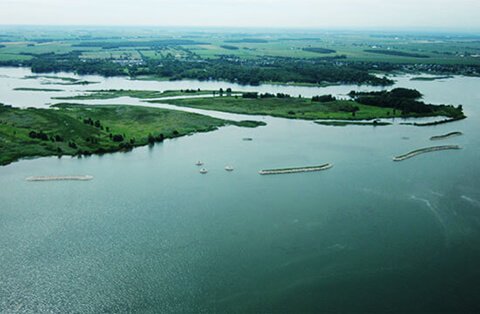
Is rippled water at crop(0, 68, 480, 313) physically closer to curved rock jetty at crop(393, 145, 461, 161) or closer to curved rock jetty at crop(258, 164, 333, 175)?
curved rock jetty at crop(258, 164, 333, 175)

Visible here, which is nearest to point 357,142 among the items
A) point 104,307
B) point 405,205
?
point 405,205

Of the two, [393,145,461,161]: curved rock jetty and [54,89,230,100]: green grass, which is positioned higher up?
[54,89,230,100]: green grass

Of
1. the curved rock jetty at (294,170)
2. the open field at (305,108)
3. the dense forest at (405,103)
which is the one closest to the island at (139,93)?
the open field at (305,108)

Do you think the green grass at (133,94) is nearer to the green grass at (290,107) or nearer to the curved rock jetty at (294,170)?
the green grass at (290,107)

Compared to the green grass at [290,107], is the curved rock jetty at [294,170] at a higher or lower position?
lower

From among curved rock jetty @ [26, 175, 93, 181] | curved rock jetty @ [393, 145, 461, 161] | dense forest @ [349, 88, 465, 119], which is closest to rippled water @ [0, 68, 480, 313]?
curved rock jetty @ [26, 175, 93, 181]

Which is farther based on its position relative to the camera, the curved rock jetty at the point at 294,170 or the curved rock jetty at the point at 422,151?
the curved rock jetty at the point at 422,151

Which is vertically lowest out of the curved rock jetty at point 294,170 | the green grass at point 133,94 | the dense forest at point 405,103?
the curved rock jetty at point 294,170
